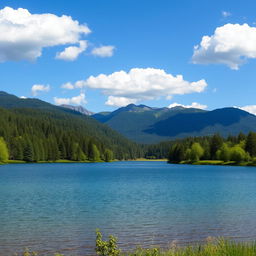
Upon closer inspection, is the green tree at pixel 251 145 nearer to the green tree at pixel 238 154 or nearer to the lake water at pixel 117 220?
the green tree at pixel 238 154

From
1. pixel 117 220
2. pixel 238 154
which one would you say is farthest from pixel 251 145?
pixel 117 220

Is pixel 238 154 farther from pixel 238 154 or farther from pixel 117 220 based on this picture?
pixel 117 220

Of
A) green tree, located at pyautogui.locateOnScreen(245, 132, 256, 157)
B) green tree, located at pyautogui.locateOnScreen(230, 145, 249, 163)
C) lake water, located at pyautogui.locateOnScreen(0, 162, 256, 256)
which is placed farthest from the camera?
green tree, located at pyautogui.locateOnScreen(245, 132, 256, 157)

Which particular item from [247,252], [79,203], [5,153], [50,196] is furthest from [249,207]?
[5,153]

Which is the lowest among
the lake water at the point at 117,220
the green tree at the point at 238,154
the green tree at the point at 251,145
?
the lake water at the point at 117,220

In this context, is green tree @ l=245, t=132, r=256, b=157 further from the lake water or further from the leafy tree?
the lake water

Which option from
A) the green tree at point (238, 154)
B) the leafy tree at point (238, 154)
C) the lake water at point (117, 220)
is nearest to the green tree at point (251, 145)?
the green tree at point (238, 154)

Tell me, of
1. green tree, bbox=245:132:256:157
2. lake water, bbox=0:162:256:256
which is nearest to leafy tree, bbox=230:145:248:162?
green tree, bbox=245:132:256:157

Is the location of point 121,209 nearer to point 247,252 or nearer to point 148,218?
point 148,218

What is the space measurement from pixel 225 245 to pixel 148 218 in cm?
2258

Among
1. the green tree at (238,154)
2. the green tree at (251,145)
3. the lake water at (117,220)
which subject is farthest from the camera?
the green tree at (251,145)

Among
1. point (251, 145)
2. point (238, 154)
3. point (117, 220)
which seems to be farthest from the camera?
point (251, 145)

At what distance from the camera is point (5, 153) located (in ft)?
642

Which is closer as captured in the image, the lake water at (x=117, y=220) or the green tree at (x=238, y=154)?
the lake water at (x=117, y=220)
